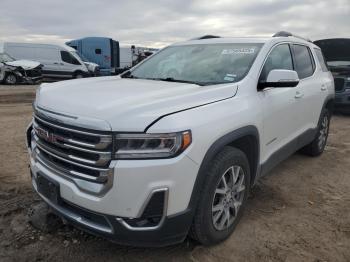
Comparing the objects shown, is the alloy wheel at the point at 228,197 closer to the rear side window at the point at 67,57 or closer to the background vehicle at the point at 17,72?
the background vehicle at the point at 17,72

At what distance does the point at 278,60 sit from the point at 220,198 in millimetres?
1903

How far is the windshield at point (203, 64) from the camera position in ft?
12.1

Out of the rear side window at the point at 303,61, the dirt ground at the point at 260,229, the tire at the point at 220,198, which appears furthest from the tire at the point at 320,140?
the tire at the point at 220,198

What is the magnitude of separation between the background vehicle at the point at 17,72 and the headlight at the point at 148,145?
1690 centimetres

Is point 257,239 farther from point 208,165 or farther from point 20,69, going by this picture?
point 20,69

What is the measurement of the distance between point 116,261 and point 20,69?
16715mm

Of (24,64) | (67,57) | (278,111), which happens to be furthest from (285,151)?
(67,57)

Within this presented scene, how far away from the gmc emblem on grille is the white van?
1973cm

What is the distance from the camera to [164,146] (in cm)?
252

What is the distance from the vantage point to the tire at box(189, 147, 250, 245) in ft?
9.39

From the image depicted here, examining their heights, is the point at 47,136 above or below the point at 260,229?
above

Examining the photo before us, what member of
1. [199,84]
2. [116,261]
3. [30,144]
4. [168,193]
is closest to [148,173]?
[168,193]

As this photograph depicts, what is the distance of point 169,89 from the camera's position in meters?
3.26

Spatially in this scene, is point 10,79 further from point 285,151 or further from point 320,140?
point 285,151
